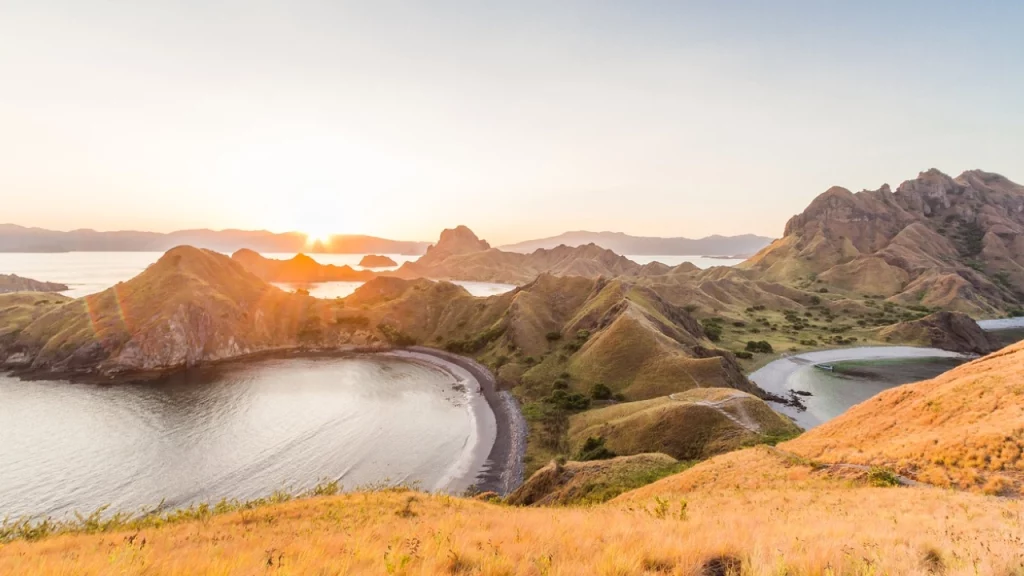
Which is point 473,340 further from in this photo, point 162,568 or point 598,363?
point 162,568

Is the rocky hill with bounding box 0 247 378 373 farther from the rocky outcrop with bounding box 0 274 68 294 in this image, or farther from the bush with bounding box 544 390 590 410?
the rocky outcrop with bounding box 0 274 68 294

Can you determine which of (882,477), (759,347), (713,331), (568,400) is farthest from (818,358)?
(882,477)

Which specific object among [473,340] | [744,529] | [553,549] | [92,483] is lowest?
[92,483]

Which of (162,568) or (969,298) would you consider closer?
(162,568)

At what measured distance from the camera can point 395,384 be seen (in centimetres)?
9038

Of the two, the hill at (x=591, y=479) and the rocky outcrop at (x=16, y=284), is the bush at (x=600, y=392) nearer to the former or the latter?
the hill at (x=591, y=479)

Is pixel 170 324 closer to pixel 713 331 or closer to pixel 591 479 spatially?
pixel 591 479

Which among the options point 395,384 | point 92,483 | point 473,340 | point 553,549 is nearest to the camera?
point 553,549

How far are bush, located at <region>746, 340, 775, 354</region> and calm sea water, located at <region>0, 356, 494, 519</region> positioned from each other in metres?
79.4

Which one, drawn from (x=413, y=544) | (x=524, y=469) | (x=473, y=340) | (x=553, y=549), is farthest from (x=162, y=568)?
(x=473, y=340)

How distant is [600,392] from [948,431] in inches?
1920

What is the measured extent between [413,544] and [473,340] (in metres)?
101

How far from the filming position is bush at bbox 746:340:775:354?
108631 millimetres

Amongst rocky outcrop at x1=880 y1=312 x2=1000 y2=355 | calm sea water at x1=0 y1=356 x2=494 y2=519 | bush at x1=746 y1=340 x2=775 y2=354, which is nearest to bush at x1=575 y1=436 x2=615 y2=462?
calm sea water at x1=0 y1=356 x2=494 y2=519
